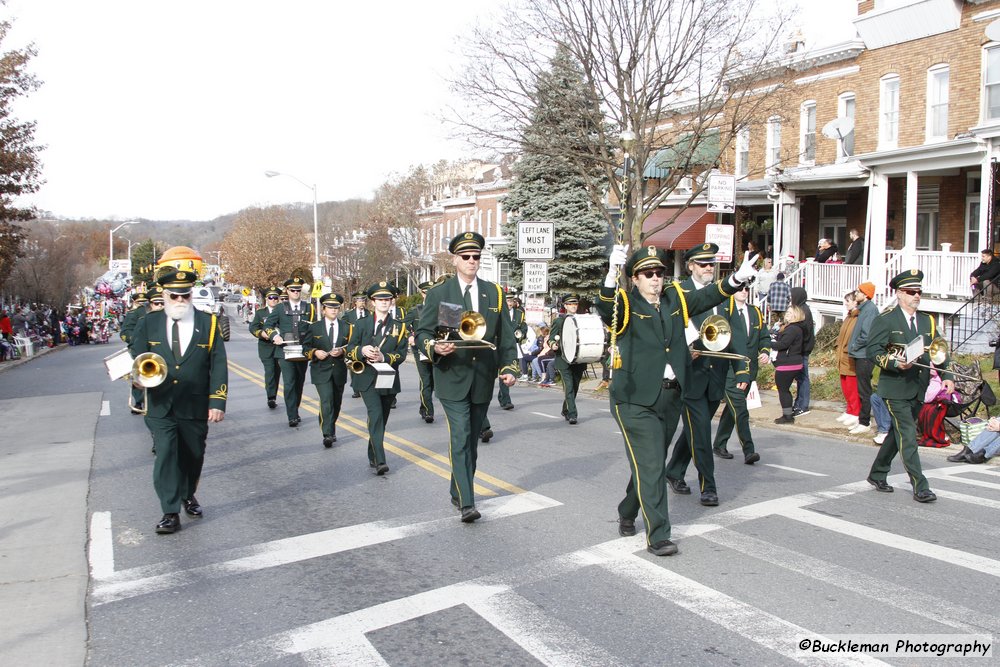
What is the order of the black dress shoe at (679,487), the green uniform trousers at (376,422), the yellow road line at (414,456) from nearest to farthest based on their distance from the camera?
the black dress shoe at (679,487), the yellow road line at (414,456), the green uniform trousers at (376,422)

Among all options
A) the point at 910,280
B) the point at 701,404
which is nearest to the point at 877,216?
the point at 910,280

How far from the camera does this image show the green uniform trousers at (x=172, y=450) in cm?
743

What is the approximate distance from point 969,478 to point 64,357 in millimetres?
33317

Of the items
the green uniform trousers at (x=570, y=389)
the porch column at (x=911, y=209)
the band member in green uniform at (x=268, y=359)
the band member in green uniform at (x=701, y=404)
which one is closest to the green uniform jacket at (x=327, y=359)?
the band member in green uniform at (x=268, y=359)

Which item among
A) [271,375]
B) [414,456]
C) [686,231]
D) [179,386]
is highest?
[686,231]

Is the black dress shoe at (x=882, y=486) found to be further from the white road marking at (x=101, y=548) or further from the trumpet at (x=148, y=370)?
the white road marking at (x=101, y=548)

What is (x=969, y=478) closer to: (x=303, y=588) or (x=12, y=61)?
(x=303, y=588)

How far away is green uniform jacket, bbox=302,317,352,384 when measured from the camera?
468 inches

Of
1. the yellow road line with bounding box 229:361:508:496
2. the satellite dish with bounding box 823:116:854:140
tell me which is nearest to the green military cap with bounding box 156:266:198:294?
the yellow road line with bounding box 229:361:508:496

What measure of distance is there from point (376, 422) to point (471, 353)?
2.62m

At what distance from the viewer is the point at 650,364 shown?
21.7 ft

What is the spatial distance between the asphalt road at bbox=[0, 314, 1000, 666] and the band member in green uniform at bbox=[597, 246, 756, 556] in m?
0.44

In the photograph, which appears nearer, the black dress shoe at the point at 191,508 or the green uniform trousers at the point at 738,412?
the black dress shoe at the point at 191,508

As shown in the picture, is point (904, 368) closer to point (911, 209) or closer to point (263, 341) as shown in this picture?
point (263, 341)
